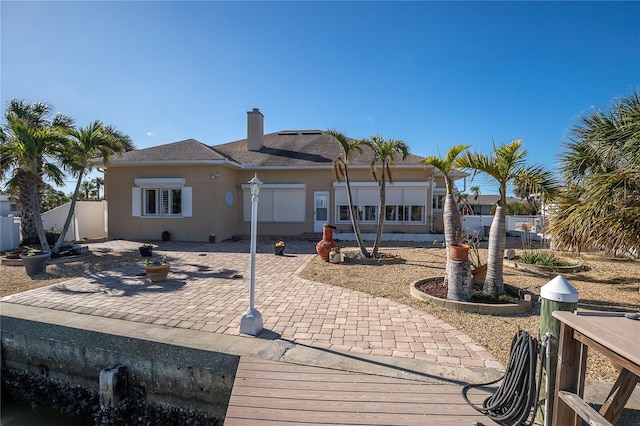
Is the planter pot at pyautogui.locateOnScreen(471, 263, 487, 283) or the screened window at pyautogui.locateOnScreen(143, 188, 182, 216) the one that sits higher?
the screened window at pyautogui.locateOnScreen(143, 188, 182, 216)

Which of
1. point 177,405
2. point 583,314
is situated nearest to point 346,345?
point 177,405

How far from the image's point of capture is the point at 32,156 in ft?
33.8

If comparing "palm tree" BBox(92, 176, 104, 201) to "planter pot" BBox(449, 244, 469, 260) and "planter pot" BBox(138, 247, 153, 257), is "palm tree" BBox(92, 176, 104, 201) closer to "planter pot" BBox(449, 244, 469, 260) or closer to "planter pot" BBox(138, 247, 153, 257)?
"planter pot" BBox(138, 247, 153, 257)

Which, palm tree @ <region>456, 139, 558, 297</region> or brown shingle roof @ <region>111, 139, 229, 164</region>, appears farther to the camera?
brown shingle roof @ <region>111, 139, 229, 164</region>

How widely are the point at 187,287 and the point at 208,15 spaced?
8.09m

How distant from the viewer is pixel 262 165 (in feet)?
58.2

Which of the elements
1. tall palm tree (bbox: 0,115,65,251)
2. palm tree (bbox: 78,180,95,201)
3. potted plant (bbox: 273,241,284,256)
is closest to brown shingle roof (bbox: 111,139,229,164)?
→ tall palm tree (bbox: 0,115,65,251)

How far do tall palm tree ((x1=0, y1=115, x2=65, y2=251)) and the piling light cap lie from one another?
13918mm

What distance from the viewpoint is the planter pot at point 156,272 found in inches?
314

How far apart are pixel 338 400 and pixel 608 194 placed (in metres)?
6.53

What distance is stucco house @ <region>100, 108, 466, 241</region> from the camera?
15.9 metres

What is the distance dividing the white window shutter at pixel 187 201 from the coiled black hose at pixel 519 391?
1546 centimetres

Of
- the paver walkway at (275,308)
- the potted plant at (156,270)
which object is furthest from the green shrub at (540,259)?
the potted plant at (156,270)

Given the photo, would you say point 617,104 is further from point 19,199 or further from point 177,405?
point 19,199
